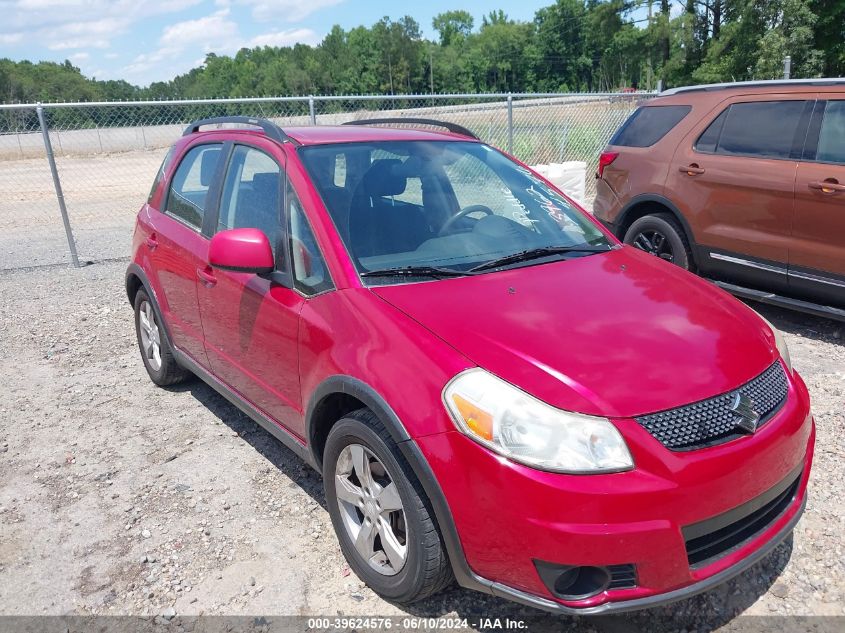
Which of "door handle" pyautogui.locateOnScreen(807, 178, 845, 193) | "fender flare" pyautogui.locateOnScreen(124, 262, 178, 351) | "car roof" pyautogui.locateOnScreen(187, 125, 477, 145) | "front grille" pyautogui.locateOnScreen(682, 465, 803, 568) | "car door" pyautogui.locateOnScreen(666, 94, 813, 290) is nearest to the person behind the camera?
"front grille" pyautogui.locateOnScreen(682, 465, 803, 568)

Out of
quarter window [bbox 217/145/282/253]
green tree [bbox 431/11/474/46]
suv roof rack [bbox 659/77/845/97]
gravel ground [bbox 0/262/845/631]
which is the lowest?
gravel ground [bbox 0/262/845/631]

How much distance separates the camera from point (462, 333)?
2.42 meters

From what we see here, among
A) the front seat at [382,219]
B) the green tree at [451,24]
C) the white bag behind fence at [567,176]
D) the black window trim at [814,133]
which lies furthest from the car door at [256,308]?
the green tree at [451,24]

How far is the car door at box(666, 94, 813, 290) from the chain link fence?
12.4 feet

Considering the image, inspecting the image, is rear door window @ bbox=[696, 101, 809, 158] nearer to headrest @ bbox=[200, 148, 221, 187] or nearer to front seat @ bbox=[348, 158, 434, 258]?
front seat @ bbox=[348, 158, 434, 258]

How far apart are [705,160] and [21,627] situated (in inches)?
224

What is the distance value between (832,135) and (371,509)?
455 cm

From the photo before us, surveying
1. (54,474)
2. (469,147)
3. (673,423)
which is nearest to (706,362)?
(673,423)

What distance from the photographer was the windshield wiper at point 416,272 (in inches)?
111

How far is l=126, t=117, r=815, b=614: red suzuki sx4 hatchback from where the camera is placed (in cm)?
210

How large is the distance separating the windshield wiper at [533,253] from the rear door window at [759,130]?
291cm

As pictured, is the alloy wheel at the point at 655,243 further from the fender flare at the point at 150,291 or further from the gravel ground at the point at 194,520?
the fender flare at the point at 150,291

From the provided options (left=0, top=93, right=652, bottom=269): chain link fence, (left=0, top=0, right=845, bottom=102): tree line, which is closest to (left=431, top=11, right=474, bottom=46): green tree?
(left=0, top=0, right=845, bottom=102): tree line

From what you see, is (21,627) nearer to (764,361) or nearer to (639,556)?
(639,556)
